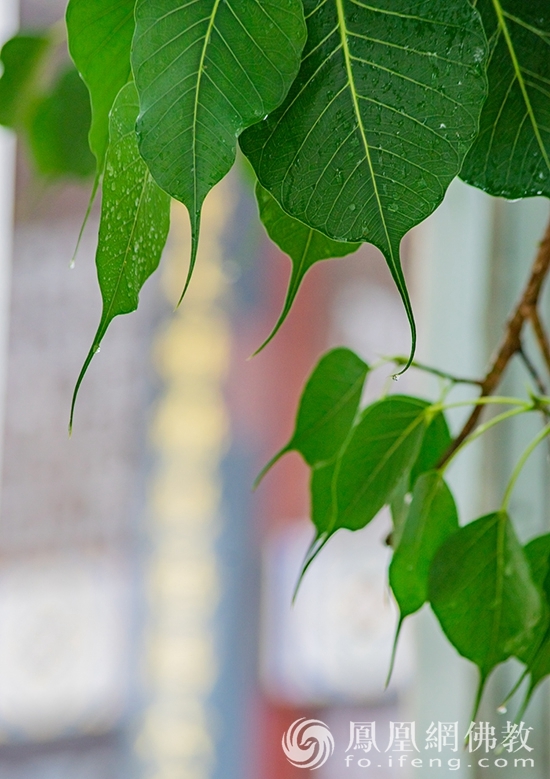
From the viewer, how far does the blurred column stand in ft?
3.93

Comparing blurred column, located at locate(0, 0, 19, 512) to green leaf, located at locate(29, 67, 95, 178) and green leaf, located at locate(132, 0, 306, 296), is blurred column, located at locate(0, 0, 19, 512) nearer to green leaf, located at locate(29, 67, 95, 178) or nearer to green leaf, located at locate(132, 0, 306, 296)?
green leaf, located at locate(29, 67, 95, 178)

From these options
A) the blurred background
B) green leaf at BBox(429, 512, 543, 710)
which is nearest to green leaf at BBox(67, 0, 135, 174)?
green leaf at BBox(429, 512, 543, 710)

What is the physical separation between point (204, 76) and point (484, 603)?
0.27 meters

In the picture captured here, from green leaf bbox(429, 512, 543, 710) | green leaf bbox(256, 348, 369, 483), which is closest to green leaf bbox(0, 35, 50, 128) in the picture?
green leaf bbox(256, 348, 369, 483)

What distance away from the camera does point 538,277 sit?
0.42m

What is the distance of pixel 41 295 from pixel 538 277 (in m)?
0.99

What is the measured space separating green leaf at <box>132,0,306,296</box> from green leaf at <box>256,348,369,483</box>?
23 cm

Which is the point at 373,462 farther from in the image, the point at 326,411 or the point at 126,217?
the point at 126,217

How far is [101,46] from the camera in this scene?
0.93 ft

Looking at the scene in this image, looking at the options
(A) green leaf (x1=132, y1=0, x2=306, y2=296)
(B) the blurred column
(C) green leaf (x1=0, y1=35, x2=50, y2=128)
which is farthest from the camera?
(B) the blurred column

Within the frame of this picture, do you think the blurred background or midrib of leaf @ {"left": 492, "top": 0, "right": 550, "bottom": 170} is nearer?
midrib of leaf @ {"left": 492, "top": 0, "right": 550, "bottom": 170}

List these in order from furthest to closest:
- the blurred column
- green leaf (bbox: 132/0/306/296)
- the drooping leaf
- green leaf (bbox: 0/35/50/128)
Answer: the blurred column
green leaf (bbox: 0/35/50/128)
the drooping leaf
green leaf (bbox: 132/0/306/296)

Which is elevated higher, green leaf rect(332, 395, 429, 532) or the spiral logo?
green leaf rect(332, 395, 429, 532)

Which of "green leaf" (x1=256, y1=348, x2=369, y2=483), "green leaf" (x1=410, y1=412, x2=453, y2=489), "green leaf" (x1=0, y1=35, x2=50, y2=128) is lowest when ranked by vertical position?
"green leaf" (x1=410, y1=412, x2=453, y2=489)
